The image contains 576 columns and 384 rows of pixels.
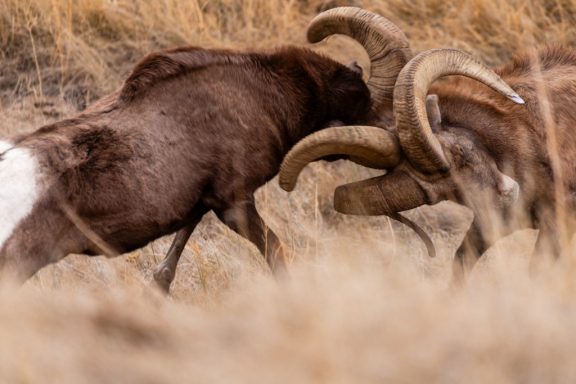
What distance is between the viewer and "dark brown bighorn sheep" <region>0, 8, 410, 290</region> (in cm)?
616

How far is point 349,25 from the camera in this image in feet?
23.7

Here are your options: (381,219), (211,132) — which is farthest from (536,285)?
(381,219)

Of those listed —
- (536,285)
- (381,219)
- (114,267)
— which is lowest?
(381,219)

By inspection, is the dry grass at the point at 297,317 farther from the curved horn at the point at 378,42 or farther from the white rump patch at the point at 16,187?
the curved horn at the point at 378,42

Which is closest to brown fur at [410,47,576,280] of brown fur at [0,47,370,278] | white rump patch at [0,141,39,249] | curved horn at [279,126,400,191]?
curved horn at [279,126,400,191]

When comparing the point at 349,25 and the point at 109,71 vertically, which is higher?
the point at 349,25

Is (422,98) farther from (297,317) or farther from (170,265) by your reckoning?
(297,317)

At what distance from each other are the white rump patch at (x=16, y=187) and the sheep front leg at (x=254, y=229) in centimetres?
114

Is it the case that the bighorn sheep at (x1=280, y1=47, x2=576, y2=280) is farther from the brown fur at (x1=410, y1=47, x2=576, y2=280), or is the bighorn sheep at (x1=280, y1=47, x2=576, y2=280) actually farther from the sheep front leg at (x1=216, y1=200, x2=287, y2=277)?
the sheep front leg at (x1=216, y1=200, x2=287, y2=277)

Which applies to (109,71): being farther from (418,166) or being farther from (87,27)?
(418,166)

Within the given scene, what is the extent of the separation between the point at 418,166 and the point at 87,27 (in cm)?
484

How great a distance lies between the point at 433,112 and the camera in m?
6.82

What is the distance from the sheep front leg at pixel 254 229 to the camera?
6.75 metres

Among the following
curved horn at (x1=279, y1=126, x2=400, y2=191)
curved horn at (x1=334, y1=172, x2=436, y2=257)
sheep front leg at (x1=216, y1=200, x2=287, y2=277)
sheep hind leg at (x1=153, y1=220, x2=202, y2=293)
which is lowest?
sheep hind leg at (x1=153, y1=220, x2=202, y2=293)
